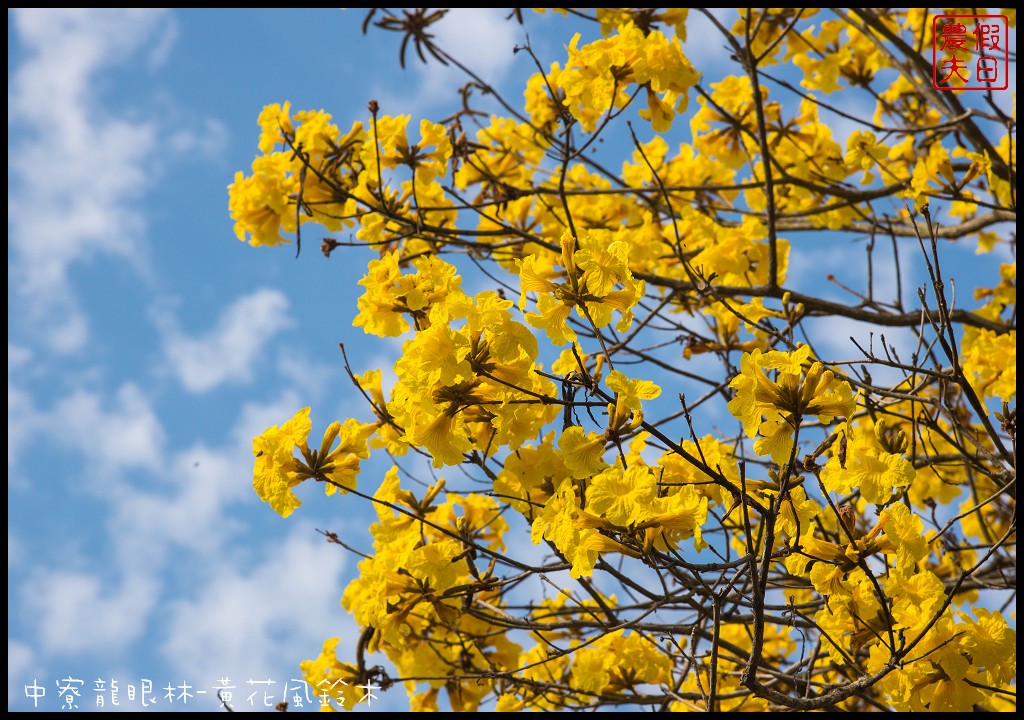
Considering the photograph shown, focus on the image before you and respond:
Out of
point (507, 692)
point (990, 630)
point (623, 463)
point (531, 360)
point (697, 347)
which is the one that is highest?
point (697, 347)

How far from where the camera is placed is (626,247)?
2.47 metres

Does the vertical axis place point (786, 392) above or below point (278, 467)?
below

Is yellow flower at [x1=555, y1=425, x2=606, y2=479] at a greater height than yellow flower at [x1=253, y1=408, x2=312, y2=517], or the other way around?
yellow flower at [x1=253, y1=408, x2=312, y2=517]

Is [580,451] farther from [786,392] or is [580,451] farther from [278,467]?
[278,467]

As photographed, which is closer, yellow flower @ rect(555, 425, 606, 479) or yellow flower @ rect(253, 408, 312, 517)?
yellow flower @ rect(555, 425, 606, 479)

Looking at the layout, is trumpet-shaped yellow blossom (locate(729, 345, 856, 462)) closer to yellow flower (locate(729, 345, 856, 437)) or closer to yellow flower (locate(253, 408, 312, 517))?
yellow flower (locate(729, 345, 856, 437))

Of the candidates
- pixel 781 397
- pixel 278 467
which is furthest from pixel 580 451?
pixel 278 467

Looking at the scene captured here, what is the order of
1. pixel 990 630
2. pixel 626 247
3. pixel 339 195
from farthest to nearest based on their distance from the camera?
pixel 339 195 → pixel 990 630 → pixel 626 247

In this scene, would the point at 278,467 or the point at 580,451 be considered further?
the point at 278,467

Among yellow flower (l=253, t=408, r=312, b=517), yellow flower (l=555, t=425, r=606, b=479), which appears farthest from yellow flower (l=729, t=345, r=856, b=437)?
yellow flower (l=253, t=408, r=312, b=517)

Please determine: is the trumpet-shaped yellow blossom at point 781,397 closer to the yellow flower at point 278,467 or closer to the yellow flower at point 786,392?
the yellow flower at point 786,392

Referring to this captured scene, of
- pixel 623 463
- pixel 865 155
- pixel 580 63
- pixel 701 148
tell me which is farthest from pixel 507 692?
pixel 865 155

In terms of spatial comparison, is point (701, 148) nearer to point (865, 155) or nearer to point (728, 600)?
point (865, 155)

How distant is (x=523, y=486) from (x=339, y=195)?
6.63ft
